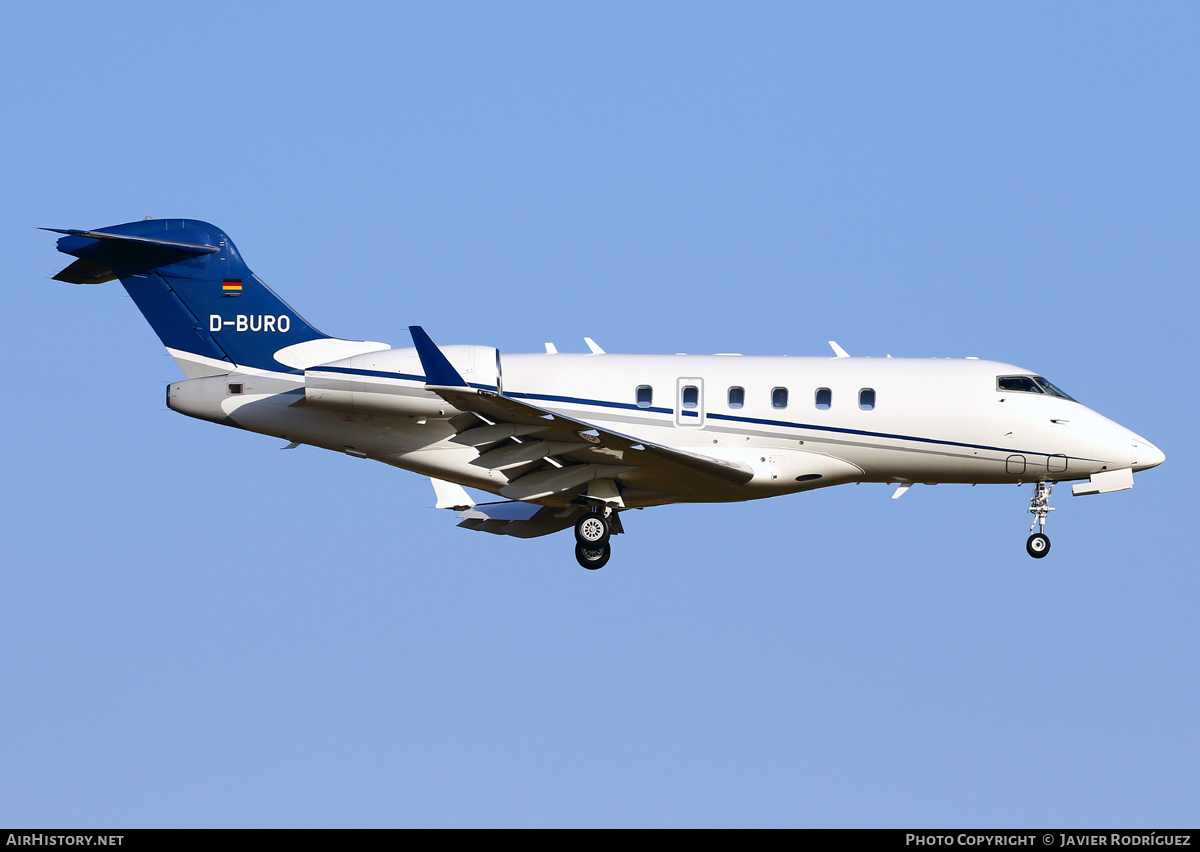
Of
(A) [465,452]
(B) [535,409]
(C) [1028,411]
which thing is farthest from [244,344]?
(C) [1028,411]

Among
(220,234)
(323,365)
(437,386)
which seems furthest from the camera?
(220,234)

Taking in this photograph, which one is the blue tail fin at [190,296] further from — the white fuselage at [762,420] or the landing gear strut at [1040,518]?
the landing gear strut at [1040,518]

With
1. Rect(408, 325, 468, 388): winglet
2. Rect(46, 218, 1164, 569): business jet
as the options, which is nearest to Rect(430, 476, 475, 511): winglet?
Rect(46, 218, 1164, 569): business jet

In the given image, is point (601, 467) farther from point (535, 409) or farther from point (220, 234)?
point (220, 234)

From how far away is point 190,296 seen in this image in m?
24.1

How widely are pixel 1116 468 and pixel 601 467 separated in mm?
8810

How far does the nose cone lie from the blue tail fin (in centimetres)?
1405

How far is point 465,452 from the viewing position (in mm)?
23578

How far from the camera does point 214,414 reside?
2342cm

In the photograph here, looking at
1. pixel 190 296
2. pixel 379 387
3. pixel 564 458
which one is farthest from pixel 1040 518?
pixel 190 296
